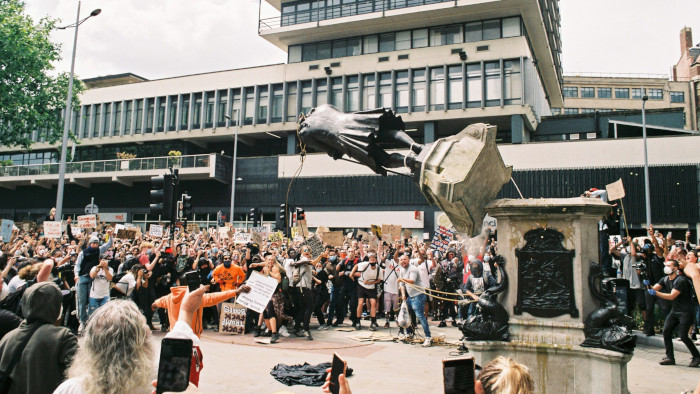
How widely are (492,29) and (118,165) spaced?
3316 centimetres

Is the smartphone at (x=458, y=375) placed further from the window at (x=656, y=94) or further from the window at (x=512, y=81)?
the window at (x=656, y=94)

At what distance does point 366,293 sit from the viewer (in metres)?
13.1

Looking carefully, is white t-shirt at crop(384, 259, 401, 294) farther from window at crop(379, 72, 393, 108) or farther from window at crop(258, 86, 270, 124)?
window at crop(258, 86, 270, 124)

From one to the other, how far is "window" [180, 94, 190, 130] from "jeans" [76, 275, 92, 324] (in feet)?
118

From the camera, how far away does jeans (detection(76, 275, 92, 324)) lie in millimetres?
11250

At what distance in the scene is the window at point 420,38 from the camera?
38.1 meters

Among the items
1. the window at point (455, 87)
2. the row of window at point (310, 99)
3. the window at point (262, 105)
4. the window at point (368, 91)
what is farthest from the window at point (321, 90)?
the window at point (455, 87)

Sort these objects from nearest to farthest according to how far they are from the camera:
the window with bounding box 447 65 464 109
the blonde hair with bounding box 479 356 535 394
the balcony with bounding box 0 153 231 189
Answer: the blonde hair with bounding box 479 356 535 394 < the window with bounding box 447 65 464 109 < the balcony with bounding box 0 153 231 189

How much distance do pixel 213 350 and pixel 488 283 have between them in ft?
20.0

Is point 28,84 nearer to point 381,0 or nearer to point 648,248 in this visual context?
point 381,0

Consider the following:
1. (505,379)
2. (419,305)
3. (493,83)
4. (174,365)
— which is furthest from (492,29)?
(174,365)

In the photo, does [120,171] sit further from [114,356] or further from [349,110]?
[114,356]

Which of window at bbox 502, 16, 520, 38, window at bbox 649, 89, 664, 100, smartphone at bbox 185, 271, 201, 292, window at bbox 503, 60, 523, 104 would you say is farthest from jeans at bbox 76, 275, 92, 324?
window at bbox 649, 89, 664, 100

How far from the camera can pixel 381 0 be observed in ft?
124
